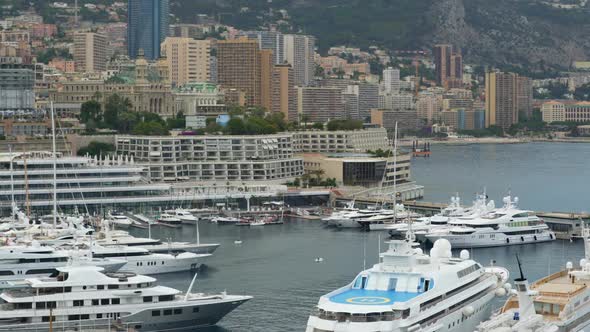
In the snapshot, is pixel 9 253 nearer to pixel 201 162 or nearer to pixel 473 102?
pixel 201 162

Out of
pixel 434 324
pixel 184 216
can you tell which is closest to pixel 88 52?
pixel 184 216

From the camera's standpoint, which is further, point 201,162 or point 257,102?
point 257,102

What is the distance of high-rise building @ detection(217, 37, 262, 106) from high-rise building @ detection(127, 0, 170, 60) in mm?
29552

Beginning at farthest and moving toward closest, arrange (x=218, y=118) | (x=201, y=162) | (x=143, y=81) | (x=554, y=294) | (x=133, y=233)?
(x=143, y=81), (x=218, y=118), (x=201, y=162), (x=133, y=233), (x=554, y=294)

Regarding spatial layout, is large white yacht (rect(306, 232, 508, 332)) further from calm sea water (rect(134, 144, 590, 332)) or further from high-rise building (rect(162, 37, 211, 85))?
high-rise building (rect(162, 37, 211, 85))

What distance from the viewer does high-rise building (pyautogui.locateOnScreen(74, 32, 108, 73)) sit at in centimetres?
13400

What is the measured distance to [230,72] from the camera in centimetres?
12525

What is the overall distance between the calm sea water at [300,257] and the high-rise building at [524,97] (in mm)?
105903

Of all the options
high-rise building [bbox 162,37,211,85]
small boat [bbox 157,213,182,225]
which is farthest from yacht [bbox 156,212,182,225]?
high-rise building [bbox 162,37,211,85]

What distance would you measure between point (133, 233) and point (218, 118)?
31958 mm

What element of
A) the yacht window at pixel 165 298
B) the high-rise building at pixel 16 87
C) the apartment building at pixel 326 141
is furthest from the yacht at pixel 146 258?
the high-rise building at pixel 16 87

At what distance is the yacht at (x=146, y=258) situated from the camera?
1532 inches

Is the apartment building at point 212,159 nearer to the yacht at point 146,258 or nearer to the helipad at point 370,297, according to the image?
the yacht at point 146,258

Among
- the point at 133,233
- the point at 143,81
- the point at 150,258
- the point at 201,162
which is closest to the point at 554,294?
the point at 150,258
